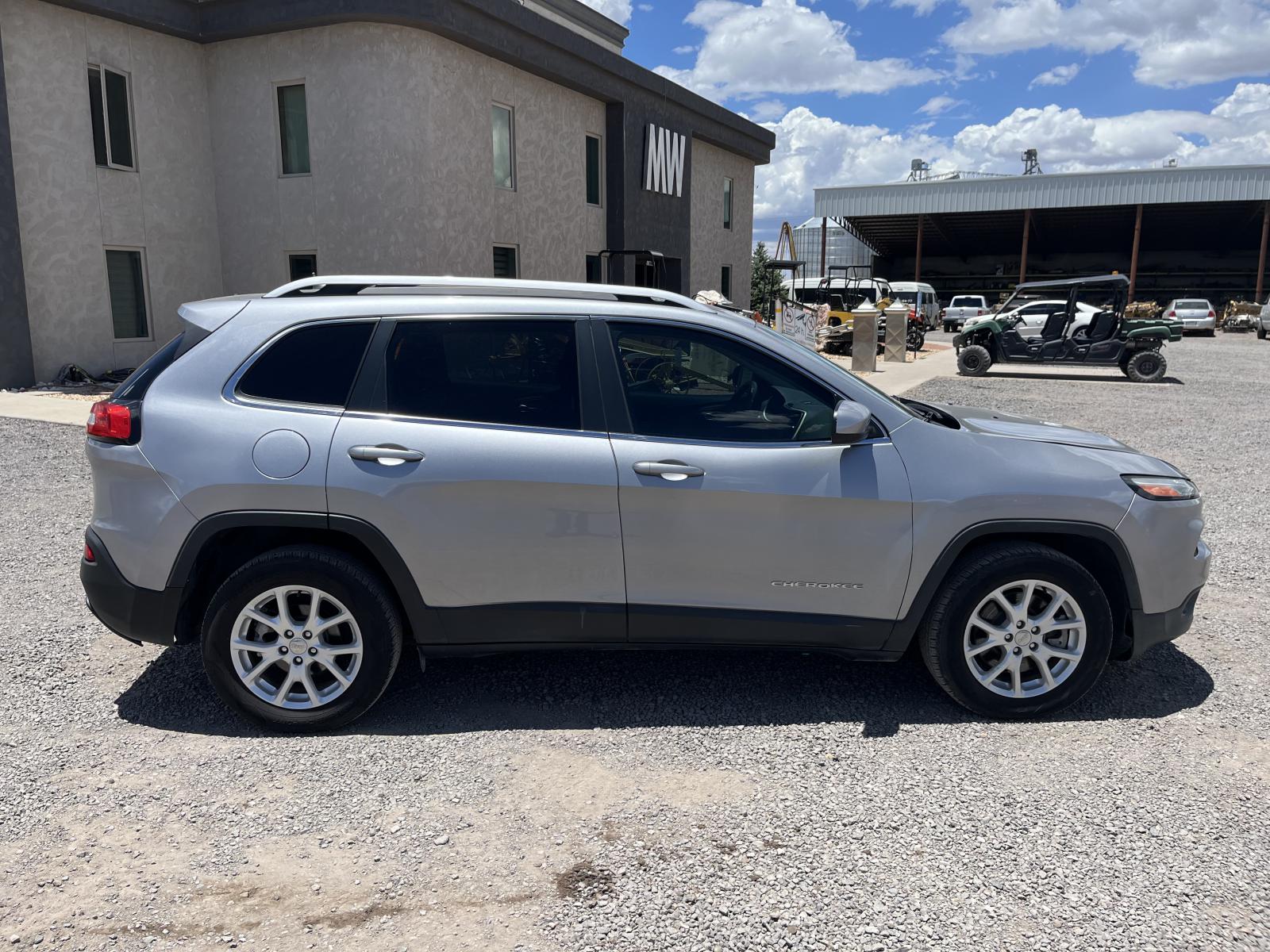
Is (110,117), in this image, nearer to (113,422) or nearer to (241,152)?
(241,152)

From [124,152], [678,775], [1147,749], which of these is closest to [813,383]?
[678,775]

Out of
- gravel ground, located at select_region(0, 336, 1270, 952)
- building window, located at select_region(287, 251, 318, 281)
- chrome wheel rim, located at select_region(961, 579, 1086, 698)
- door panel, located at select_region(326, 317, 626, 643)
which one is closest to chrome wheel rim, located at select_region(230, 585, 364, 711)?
gravel ground, located at select_region(0, 336, 1270, 952)

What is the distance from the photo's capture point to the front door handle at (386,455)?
3.51 m

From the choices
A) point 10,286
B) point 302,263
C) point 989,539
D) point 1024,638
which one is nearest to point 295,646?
point 989,539

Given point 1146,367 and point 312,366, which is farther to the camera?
point 1146,367

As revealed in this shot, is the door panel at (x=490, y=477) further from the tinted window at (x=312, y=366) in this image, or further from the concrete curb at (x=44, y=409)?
the concrete curb at (x=44, y=409)

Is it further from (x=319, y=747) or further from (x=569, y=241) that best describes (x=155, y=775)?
(x=569, y=241)

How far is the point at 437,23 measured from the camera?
50.7 ft

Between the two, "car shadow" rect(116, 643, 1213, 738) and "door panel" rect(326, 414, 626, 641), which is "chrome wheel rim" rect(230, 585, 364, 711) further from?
"door panel" rect(326, 414, 626, 641)

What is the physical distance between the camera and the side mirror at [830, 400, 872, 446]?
3.47 meters

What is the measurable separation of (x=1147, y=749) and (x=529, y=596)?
247 cm

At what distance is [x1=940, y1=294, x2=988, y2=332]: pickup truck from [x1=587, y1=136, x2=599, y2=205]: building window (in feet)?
79.4

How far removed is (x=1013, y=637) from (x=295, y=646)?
2.84 m

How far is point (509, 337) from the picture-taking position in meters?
3.72
